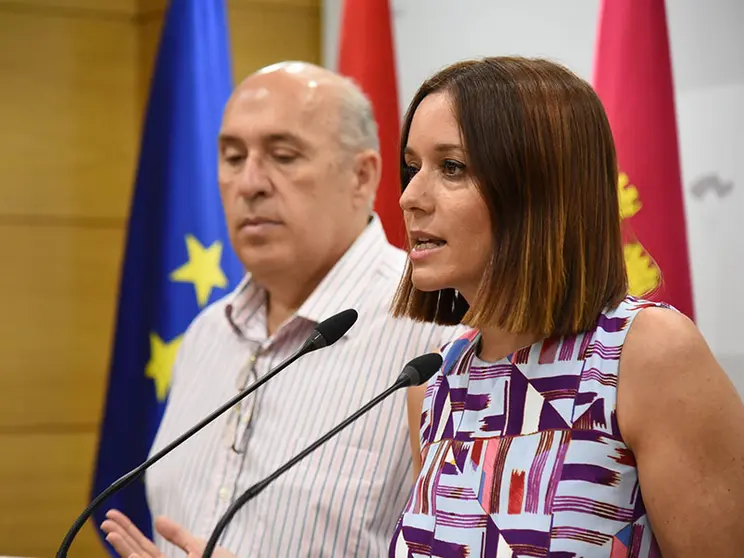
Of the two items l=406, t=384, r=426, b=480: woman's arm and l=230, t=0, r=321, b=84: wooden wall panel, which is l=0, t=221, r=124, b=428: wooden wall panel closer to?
l=230, t=0, r=321, b=84: wooden wall panel

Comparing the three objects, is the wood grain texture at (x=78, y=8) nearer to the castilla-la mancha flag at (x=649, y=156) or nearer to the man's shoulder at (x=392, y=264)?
the man's shoulder at (x=392, y=264)

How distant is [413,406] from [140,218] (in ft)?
6.26

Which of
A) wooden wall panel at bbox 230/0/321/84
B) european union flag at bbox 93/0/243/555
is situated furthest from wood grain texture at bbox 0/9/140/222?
european union flag at bbox 93/0/243/555

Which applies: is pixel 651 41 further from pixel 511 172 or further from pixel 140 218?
pixel 140 218

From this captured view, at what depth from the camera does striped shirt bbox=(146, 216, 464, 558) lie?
7.27 feet

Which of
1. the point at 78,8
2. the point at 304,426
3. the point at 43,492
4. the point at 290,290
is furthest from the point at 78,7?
the point at 304,426

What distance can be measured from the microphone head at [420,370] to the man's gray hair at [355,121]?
113 cm

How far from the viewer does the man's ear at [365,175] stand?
2.68 metres

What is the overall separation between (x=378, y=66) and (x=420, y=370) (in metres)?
1.74

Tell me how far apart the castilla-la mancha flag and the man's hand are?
114cm

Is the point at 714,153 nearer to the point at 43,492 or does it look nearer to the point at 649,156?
the point at 649,156

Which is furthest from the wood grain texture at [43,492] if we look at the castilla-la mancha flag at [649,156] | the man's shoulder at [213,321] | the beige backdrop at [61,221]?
the castilla-la mancha flag at [649,156]

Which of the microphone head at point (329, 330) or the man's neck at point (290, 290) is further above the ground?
the microphone head at point (329, 330)

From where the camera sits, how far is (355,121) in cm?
270
